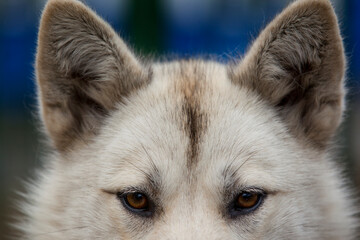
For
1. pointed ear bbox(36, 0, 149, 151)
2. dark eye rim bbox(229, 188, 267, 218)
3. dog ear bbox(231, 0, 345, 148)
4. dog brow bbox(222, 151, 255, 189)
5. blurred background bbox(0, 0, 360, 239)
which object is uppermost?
blurred background bbox(0, 0, 360, 239)

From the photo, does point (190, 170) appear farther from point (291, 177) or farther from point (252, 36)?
point (252, 36)

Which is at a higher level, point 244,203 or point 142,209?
point 244,203

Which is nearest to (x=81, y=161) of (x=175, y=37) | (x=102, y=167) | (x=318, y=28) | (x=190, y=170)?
(x=102, y=167)

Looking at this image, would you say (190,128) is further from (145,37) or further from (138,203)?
(145,37)

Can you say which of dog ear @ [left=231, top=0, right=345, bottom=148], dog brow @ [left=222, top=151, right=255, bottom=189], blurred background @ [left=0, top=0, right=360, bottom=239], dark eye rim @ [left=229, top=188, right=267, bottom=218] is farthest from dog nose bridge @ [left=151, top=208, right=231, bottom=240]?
blurred background @ [left=0, top=0, right=360, bottom=239]

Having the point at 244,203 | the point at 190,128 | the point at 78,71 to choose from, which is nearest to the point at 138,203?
the point at 190,128

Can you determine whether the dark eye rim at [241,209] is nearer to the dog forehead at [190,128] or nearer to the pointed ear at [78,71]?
the dog forehead at [190,128]

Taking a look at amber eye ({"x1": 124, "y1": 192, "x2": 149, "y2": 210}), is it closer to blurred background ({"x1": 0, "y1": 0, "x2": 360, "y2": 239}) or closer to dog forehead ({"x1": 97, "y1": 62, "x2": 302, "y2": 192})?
dog forehead ({"x1": 97, "y1": 62, "x2": 302, "y2": 192})
